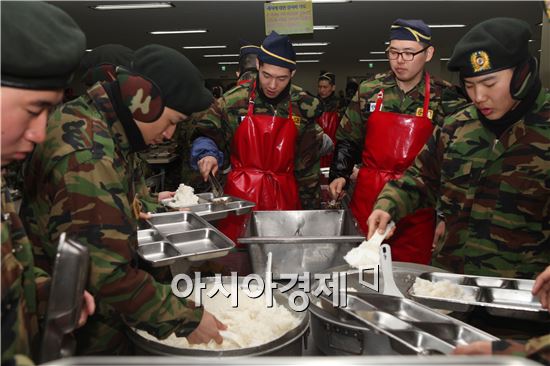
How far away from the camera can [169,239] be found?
6.00 feet

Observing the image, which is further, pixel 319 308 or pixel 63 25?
pixel 319 308

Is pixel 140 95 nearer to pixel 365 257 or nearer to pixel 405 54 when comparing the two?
pixel 365 257

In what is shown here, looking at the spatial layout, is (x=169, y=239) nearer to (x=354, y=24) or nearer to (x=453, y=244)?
(x=453, y=244)

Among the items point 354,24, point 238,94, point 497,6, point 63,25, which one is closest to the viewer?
point 63,25

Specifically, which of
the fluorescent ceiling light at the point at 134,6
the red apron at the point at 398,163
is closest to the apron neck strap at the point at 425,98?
the red apron at the point at 398,163

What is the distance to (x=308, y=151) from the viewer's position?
2.99 metres

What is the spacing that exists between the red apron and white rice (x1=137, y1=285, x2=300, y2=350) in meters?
1.33

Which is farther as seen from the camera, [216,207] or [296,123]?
[296,123]

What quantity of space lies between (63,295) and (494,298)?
43.5 inches

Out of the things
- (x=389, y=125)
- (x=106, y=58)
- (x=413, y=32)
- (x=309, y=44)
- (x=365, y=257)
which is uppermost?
(x=309, y=44)

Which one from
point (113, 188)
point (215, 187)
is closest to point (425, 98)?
point (215, 187)

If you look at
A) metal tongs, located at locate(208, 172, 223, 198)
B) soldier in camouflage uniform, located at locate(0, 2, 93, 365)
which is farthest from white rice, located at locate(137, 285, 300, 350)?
metal tongs, located at locate(208, 172, 223, 198)

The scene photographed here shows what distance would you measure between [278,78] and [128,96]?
4.99ft

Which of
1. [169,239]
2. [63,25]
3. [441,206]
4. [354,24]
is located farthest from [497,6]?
[63,25]
